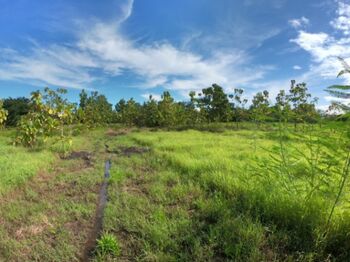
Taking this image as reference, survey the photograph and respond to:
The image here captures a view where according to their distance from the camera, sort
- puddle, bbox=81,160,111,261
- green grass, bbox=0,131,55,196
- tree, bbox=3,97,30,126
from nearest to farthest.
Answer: puddle, bbox=81,160,111,261 → green grass, bbox=0,131,55,196 → tree, bbox=3,97,30,126

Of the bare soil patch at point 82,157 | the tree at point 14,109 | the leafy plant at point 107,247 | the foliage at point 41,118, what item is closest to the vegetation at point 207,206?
the leafy plant at point 107,247

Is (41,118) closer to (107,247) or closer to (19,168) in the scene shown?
(19,168)

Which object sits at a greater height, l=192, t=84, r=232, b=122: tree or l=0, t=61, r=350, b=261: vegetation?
l=192, t=84, r=232, b=122: tree

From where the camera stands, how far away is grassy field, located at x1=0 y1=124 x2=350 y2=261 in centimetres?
304

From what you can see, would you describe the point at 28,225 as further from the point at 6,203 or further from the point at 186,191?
the point at 186,191

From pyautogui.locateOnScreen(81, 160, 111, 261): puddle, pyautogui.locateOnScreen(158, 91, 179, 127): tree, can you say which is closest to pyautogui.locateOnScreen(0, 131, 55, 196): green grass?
pyautogui.locateOnScreen(81, 160, 111, 261): puddle

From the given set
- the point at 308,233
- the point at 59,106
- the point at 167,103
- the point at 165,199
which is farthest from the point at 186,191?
the point at 167,103

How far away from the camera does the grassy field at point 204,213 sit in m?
3.04

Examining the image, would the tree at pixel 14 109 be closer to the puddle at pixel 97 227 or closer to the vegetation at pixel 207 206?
the vegetation at pixel 207 206

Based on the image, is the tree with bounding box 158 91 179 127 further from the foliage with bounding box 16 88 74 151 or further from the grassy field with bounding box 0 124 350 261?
the grassy field with bounding box 0 124 350 261

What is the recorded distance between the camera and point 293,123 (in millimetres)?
4012

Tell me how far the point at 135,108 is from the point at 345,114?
108 ft

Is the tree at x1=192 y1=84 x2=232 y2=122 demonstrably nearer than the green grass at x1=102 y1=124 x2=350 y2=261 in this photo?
No

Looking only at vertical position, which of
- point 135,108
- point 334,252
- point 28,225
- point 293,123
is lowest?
point 28,225
